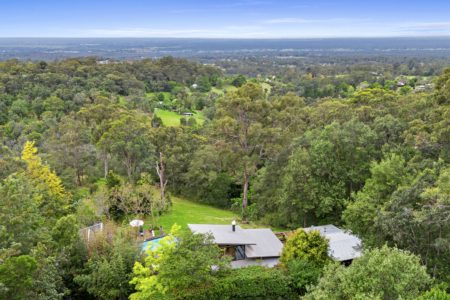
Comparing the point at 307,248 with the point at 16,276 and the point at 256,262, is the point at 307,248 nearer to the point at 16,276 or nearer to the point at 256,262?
the point at 256,262

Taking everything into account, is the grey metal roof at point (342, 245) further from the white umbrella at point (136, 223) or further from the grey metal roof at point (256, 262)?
the white umbrella at point (136, 223)

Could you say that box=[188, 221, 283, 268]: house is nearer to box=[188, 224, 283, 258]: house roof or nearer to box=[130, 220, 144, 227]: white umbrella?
box=[188, 224, 283, 258]: house roof

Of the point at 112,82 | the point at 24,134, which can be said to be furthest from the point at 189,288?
the point at 112,82

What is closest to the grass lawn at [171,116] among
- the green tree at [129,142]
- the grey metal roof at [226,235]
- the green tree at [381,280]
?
the green tree at [129,142]

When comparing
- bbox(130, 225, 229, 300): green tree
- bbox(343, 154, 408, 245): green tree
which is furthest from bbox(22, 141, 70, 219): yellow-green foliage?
bbox(343, 154, 408, 245): green tree

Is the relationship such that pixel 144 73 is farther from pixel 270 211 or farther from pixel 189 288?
pixel 189 288

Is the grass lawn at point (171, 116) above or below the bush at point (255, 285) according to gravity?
below

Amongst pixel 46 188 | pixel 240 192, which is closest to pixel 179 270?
pixel 46 188
